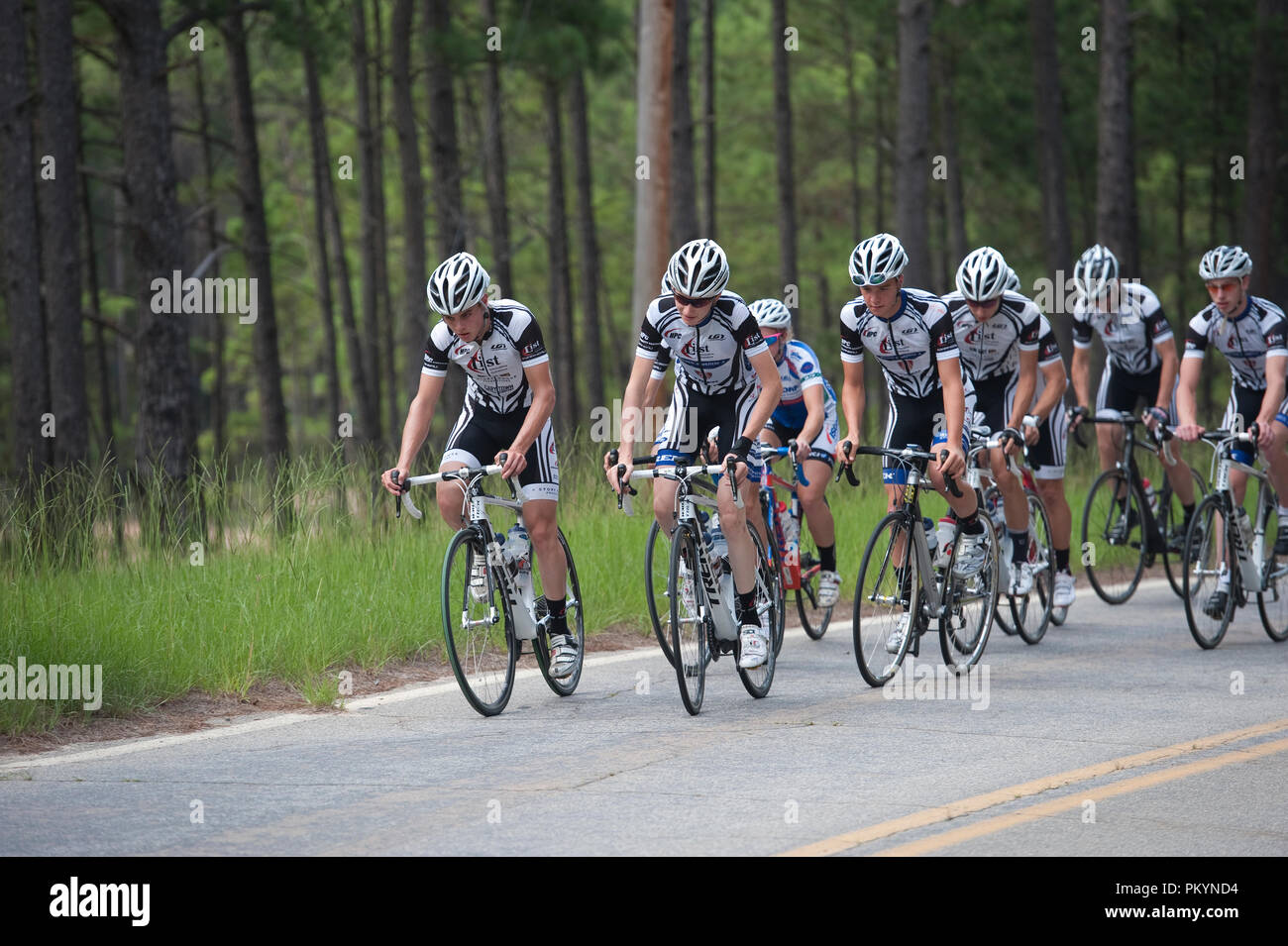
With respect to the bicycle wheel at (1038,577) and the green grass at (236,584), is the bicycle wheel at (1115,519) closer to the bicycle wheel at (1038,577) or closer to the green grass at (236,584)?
the bicycle wheel at (1038,577)

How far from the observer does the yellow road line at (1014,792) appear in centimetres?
544

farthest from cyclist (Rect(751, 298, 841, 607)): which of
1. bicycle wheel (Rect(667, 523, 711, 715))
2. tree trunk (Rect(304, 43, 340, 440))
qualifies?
tree trunk (Rect(304, 43, 340, 440))

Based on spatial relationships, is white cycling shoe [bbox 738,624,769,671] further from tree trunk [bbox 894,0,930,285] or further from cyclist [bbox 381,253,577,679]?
tree trunk [bbox 894,0,930,285]

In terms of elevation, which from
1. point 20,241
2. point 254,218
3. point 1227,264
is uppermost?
point 254,218

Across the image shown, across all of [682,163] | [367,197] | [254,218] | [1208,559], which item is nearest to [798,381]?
[1208,559]

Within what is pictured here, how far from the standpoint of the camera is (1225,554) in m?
10.1

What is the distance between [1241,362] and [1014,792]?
19.3 ft

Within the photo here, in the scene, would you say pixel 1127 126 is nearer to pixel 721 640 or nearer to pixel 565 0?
pixel 565 0

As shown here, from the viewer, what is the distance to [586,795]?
6160mm

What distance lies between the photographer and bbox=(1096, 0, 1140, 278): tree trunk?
20703mm

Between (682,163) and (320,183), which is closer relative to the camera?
(682,163)

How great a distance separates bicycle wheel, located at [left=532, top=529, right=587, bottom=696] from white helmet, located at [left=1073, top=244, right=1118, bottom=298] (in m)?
5.03

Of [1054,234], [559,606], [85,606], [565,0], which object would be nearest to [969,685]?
[559,606]

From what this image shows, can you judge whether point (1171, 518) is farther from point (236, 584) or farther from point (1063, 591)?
point (236, 584)
